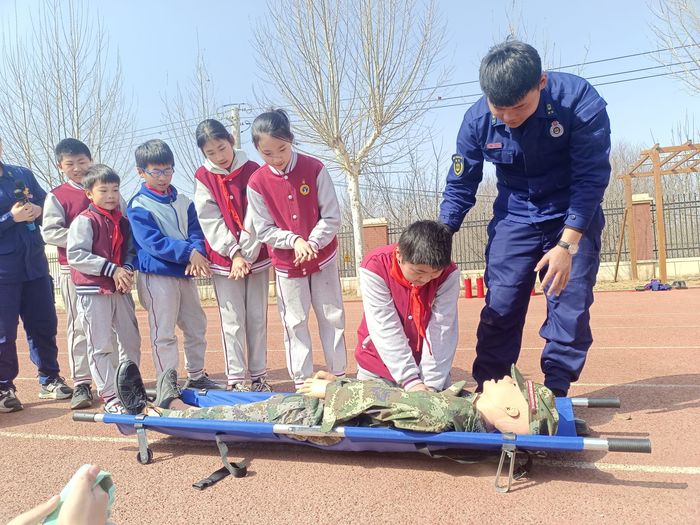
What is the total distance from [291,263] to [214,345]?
4.48m

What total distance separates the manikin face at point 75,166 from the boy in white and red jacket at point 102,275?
0.38 m

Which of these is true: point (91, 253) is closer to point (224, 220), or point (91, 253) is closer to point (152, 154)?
point (152, 154)

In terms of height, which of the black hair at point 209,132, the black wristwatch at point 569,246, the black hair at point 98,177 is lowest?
the black wristwatch at point 569,246

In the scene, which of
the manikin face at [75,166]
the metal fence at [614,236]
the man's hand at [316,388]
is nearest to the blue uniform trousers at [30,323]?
the manikin face at [75,166]

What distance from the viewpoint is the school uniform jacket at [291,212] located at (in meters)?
4.42

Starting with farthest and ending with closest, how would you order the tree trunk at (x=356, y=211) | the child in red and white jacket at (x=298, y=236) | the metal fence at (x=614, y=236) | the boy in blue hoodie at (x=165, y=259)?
the tree trunk at (x=356, y=211), the metal fence at (x=614, y=236), the boy in blue hoodie at (x=165, y=259), the child in red and white jacket at (x=298, y=236)

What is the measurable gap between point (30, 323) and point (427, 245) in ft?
12.5

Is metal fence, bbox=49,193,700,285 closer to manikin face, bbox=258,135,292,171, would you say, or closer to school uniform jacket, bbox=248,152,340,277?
school uniform jacket, bbox=248,152,340,277

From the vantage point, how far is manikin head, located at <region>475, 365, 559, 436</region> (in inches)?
114

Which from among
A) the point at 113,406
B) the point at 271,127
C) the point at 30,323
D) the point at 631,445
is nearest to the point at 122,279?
the point at 113,406

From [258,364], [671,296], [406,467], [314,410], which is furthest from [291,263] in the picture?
[671,296]

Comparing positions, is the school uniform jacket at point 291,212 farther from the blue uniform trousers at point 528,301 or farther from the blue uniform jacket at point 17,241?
the blue uniform jacket at point 17,241

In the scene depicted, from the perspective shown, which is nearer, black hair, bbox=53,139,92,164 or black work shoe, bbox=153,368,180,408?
black work shoe, bbox=153,368,180,408

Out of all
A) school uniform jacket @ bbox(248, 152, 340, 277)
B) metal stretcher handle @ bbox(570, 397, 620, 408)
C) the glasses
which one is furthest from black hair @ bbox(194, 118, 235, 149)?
metal stretcher handle @ bbox(570, 397, 620, 408)
